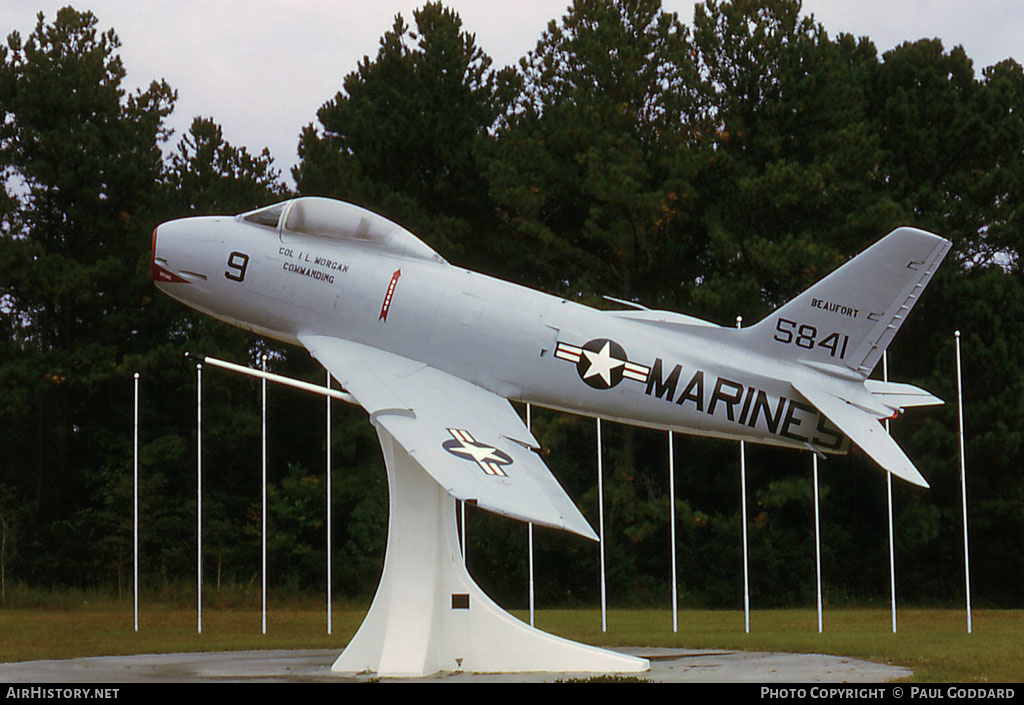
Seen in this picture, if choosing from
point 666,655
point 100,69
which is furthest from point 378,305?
point 100,69

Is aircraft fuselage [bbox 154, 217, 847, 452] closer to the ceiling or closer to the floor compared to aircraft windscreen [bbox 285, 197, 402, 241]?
closer to the floor

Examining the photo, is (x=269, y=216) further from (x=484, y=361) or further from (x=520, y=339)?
(x=520, y=339)

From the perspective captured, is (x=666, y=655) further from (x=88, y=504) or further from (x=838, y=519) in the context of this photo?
(x=88, y=504)

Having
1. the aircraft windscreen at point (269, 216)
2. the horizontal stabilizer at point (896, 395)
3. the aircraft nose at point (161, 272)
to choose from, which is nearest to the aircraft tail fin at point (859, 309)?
the horizontal stabilizer at point (896, 395)

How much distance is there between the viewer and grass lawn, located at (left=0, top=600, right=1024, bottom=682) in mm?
21344

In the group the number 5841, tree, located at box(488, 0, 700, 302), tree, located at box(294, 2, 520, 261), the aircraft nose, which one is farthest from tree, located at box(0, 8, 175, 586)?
the number 5841

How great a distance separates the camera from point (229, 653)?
23188mm

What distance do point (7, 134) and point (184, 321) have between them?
848 centimetres

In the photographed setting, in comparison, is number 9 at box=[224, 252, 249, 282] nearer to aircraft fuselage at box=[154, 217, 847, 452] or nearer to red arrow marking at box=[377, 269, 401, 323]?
aircraft fuselage at box=[154, 217, 847, 452]

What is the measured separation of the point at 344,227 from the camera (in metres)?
18.4

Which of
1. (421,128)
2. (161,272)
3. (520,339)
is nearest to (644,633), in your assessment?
(520,339)

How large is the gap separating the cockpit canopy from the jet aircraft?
3cm

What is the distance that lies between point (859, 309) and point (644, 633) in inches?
449

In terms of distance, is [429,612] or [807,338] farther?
[429,612]
